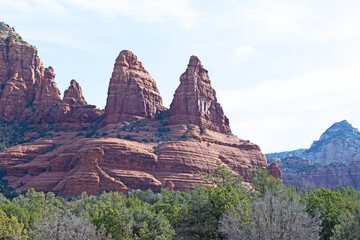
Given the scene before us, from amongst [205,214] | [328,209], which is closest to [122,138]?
[328,209]

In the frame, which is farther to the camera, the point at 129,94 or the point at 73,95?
the point at 73,95

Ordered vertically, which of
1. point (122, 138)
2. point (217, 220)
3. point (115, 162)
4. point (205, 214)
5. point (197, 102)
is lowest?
point (217, 220)

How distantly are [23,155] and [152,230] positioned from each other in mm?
105312

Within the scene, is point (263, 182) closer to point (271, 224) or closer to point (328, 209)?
point (328, 209)

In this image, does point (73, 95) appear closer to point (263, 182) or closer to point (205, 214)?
point (263, 182)

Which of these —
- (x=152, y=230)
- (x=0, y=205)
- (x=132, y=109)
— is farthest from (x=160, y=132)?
(x=152, y=230)

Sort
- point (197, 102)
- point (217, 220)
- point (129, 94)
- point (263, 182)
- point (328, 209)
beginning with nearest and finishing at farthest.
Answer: point (217, 220)
point (328, 209)
point (263, 182)
point (197, 102)
point (129, 94)

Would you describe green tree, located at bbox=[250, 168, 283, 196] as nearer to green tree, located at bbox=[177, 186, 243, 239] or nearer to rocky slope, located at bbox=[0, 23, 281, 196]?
green tree, located at bbox=[177, 186, 243, 239]

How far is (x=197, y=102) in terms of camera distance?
17438 centimetres

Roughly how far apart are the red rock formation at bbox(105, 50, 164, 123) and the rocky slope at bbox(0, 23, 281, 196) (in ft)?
1.05

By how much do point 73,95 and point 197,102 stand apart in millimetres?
49442

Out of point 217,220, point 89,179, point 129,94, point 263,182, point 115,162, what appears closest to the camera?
point 217,220

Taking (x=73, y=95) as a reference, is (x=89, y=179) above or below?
below

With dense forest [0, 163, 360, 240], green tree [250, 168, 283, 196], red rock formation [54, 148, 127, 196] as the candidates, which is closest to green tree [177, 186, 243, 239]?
dense forest [0, 163, 360, 240]
